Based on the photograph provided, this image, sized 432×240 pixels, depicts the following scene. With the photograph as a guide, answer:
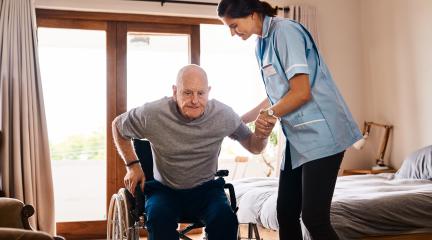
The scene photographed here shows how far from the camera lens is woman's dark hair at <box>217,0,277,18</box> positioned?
1821 mm

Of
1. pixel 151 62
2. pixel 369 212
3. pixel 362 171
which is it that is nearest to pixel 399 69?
pixel 362 171

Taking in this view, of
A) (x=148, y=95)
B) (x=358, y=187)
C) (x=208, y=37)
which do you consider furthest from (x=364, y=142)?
(x=208, y=37)

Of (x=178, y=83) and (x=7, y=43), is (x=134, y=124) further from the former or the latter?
(x=7, y=43)

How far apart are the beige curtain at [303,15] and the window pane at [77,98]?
1778mm

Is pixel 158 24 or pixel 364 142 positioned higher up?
pixel 158 24

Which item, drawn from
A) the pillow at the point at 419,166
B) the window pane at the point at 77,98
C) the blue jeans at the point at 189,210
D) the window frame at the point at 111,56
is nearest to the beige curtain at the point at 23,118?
the window frame at the point at 111,56

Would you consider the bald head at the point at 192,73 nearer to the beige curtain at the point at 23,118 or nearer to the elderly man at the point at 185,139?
the elderly man at the point at 185,139

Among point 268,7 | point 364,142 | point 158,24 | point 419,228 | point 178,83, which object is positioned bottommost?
point 419,228

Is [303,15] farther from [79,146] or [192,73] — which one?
[192,73]

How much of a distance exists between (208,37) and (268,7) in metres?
4.67

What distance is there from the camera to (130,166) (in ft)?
6.62

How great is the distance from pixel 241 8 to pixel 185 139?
594 millimetres

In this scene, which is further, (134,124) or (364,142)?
(364,142)

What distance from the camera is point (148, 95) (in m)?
4.63
